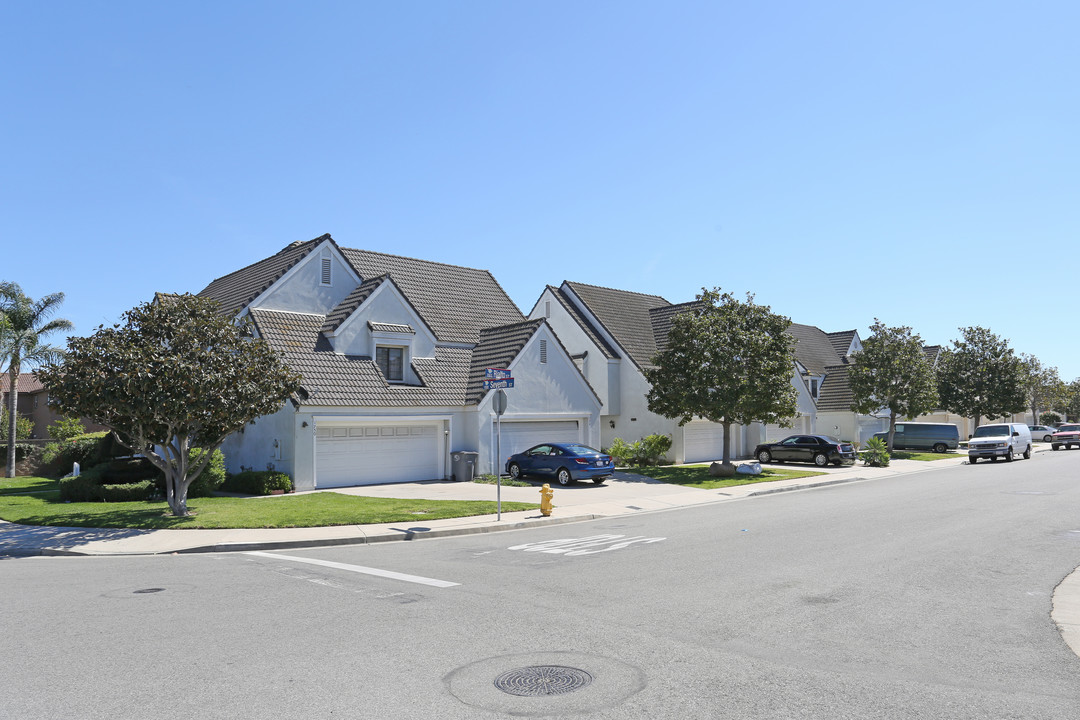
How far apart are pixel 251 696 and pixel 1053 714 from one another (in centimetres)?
555

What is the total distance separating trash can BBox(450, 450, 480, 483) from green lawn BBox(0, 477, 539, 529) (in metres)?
5.61

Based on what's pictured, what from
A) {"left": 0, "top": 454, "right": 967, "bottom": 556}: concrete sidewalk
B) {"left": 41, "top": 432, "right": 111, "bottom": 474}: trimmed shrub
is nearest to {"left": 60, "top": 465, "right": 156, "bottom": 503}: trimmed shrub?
{"left": 0, "top": 454, "right": 967, "bottom": 556}: concrete sidewalk

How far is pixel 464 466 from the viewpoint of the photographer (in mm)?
26219

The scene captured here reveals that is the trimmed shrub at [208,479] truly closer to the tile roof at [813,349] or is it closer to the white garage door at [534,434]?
the white garage door at [534,434]

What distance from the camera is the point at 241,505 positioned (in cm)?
1888

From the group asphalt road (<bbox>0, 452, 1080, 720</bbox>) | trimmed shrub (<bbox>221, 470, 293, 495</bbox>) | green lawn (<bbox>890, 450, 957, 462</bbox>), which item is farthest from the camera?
green lawn (<bbox>890, 450, 957, 462</bbox>)

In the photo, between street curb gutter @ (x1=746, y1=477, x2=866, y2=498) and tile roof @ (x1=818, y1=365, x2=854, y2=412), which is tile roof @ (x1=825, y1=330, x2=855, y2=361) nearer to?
tile roof @ (x1=818, y1=365, x2=854, y2=412)

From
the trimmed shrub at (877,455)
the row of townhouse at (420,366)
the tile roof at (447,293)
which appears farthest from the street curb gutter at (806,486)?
the tile roof at (447,293)

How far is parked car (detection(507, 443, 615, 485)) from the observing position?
963 inches

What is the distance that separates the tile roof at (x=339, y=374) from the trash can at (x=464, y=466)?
1.83m

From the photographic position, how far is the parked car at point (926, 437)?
154ft

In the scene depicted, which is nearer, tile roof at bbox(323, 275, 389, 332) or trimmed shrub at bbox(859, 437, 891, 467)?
tile roof at bbox(323, 275, 389, 332)

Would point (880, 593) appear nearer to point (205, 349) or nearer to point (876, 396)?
point (205, 349)

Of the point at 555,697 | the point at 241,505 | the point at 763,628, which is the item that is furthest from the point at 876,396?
the point at 555,697
